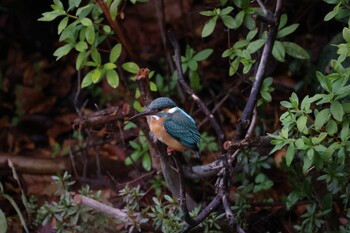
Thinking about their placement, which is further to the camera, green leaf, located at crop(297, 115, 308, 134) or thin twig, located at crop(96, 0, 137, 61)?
thin twig, located at crop(96, 0, 137, 61)

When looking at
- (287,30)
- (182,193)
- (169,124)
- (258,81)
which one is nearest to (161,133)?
(169,124)

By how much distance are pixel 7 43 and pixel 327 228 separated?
3.04 metres

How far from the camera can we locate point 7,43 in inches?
195

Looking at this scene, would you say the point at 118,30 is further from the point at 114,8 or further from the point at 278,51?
the point at 278,51

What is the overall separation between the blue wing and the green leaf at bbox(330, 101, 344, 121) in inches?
22.9

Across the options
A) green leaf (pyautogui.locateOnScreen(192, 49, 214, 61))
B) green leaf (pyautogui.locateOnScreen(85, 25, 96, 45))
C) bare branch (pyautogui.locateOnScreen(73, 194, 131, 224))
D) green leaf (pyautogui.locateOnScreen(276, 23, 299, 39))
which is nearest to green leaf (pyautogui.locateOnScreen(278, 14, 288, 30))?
green leaf (pyautogui.locateOnScreen(276, 23, 299, 39))

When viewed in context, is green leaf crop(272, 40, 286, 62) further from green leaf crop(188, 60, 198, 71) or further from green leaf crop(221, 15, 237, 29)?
green leaf crop(188, 60, 198, 71)

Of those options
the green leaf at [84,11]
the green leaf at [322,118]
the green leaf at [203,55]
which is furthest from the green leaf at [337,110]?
the green leaf at [84,11]

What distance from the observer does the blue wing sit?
98.5 inches

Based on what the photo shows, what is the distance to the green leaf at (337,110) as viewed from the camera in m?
2.30

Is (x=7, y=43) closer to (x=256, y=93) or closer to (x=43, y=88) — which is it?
(x=43, y=88)

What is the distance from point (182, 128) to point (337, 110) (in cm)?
62

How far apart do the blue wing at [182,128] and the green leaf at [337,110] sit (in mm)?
583

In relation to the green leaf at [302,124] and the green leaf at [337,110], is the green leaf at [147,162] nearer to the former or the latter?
the green leaf at [302,124]
